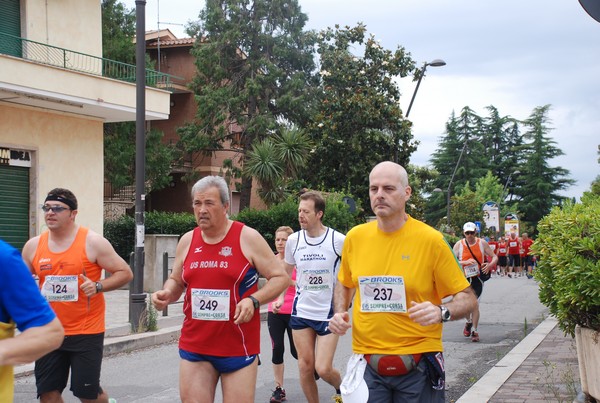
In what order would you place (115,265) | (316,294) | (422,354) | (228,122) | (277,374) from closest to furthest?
(422,354) < (115,265) < (316,294) < (277,374) < (228,122)

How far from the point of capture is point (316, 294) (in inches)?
293

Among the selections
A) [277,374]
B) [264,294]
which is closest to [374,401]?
[264,294]

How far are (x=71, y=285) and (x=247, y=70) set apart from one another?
32.7 m

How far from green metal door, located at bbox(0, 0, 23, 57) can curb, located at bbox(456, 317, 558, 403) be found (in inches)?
518

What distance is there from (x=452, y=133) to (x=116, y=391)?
9005 centimetres

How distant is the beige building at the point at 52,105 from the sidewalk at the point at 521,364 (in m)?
5.65

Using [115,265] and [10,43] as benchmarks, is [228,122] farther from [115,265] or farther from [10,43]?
[115,265]

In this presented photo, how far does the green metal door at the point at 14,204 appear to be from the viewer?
19.6 m

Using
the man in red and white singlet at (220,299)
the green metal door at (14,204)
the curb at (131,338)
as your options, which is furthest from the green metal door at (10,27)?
the man in red and white singlet at (220,299)

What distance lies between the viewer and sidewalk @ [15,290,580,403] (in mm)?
7875

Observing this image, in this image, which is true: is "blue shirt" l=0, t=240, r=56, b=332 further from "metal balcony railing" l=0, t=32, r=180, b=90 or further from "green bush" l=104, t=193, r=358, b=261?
"green bush" l=104, t=193, r=358, b=261

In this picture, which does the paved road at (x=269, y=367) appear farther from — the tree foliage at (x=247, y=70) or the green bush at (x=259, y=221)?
the tree foliage at (x=247, y=70)

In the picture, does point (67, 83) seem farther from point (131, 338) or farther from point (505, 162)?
point (505, 162)

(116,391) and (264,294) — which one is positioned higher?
(264,294)
